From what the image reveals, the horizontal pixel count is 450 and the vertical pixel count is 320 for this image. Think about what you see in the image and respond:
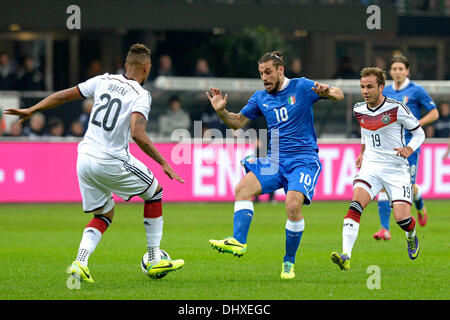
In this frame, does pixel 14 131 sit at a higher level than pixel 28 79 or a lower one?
lower

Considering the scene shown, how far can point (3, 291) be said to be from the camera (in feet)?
26.0

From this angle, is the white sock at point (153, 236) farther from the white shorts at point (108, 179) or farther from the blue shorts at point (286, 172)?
the blue shorts at point (286, 172)

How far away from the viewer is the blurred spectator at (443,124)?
21.4 meters

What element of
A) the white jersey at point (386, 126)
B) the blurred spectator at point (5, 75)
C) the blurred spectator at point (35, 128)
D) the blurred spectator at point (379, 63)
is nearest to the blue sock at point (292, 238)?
the white jersey at point (386, 126)

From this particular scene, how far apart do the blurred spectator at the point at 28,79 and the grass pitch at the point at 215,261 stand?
216 inches

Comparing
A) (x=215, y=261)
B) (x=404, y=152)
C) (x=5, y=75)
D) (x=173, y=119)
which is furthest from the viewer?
(x=5, y=75)

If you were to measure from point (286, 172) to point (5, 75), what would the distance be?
15075mm

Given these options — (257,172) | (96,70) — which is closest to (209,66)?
(96,70)

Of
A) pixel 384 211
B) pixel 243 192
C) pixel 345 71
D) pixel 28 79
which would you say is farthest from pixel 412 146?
pixel 345 71

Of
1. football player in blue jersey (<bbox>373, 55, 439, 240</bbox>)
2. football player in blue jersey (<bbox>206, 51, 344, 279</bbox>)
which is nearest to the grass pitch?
football player in blue jersey (<bbox>373, 55, 439, 240</bbox>)

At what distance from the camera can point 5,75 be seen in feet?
74.4

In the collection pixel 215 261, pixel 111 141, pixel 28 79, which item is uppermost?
pixel 28 79

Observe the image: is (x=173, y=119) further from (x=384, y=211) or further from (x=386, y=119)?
(x=386, y=119)

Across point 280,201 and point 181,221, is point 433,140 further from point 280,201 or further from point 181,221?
point 181,221
